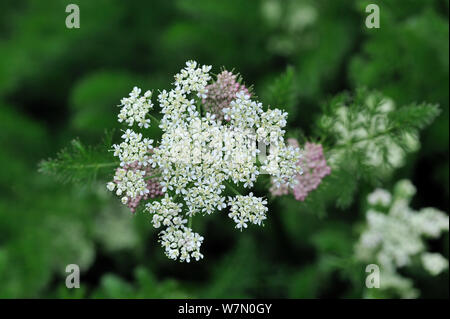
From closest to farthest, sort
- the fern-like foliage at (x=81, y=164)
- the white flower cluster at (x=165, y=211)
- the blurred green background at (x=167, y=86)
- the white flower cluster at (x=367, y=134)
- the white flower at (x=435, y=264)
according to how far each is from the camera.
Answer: the white flower cluster at (x=165, y=211)
the fern-like foliage at (x=81, y=164)
the white flower cluster at (x=367, y=134)
the white flower at (x=435, y=264)
the blurred green background at (x=167, y=86)

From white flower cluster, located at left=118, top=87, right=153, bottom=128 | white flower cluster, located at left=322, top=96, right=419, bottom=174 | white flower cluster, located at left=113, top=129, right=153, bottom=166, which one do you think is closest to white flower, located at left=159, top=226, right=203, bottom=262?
white flower cluster, located at left=113, top=129, right=153, bottom=166

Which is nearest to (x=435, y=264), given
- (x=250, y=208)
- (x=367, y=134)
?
(x=367, y=134)

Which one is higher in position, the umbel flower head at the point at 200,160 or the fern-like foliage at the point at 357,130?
the fern-like foliage at the point at 357,130

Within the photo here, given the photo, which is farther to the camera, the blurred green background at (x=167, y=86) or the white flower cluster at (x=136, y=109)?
the blurred green background at (x=167, y=86)

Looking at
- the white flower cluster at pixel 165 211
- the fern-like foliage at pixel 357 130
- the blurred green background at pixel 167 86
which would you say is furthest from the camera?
the blurred green background at pixel 167 86

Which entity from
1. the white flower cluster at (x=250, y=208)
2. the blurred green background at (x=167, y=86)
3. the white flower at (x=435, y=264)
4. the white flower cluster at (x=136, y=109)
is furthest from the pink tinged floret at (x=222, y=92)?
the white flower at (x=435, y=264)

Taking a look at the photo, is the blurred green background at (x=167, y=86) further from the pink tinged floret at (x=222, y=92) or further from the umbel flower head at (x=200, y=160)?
the pink tinged floret at (x=222, y=92)

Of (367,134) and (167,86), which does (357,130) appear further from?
(167,86)
